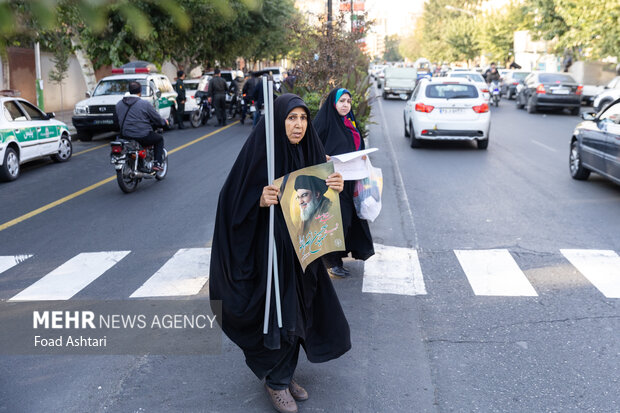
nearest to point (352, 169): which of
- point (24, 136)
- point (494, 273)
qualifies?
point (494, 273)

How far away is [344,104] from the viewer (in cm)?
617

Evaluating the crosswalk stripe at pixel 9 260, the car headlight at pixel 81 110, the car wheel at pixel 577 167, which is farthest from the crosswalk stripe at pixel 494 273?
the car headlight at pixel 81 110

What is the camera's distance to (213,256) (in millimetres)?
3789

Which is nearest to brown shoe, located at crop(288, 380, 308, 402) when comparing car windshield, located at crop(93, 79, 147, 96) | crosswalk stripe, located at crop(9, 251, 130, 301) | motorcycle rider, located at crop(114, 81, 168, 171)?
crosswalk stripe, located at crop(9, 251, 130, 301)

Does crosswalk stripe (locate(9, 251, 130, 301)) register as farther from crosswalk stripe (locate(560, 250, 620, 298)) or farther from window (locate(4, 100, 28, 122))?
window (locate(4, 100, 28, 122))

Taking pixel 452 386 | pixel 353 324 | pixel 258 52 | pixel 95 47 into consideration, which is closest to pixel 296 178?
pixel 452 386

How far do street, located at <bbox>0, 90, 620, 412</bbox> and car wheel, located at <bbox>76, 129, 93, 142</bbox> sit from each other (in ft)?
21.6

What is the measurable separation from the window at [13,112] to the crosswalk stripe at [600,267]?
10.0 meters

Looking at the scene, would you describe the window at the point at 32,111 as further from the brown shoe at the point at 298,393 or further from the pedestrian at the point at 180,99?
the brown shoe at the point at 298,393

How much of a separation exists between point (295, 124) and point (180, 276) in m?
3.24

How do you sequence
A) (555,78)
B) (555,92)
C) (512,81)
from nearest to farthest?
(555,92) < (555,78) < (512,81)

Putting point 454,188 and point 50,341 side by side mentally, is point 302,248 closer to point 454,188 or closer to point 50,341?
point 50,341

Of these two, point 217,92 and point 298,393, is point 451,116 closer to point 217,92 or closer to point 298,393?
point 217,92

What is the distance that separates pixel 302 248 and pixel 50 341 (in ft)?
7.79
